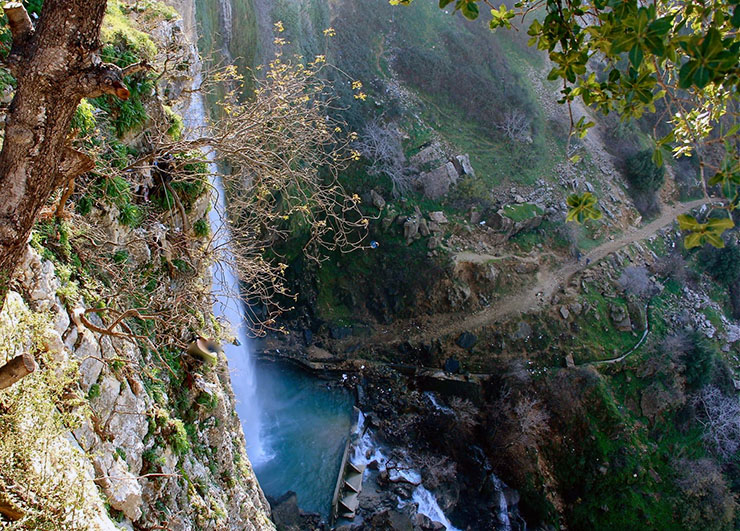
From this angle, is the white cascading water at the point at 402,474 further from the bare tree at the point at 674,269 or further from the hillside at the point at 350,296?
the bare tree at the point at 674,269

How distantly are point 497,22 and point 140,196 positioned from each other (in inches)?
175

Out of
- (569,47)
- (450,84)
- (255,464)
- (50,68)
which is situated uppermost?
(450,84)

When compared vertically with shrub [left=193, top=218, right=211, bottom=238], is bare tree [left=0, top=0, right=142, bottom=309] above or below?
above

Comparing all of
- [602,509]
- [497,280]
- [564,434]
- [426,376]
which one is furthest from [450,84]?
[602,509]

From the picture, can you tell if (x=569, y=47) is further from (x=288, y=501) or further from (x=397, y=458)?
(x=397, y=458)

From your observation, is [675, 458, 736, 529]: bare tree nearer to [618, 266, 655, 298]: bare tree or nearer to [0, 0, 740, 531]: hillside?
[0, 0, 740, 531]: hillside

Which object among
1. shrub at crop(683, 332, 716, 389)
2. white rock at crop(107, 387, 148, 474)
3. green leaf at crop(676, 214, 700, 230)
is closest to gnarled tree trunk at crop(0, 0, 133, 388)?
white rock at crop(107, 387, 148, 474)

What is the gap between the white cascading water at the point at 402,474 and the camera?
12.8m

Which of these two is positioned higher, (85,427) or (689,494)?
(85,427)

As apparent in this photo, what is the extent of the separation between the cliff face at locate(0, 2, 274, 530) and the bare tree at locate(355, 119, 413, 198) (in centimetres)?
1141

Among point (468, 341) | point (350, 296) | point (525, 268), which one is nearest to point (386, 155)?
point (350, 296)

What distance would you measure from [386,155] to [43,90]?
15743 mm

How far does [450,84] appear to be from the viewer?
21031 mm

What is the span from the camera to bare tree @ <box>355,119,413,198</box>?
1723 cm
